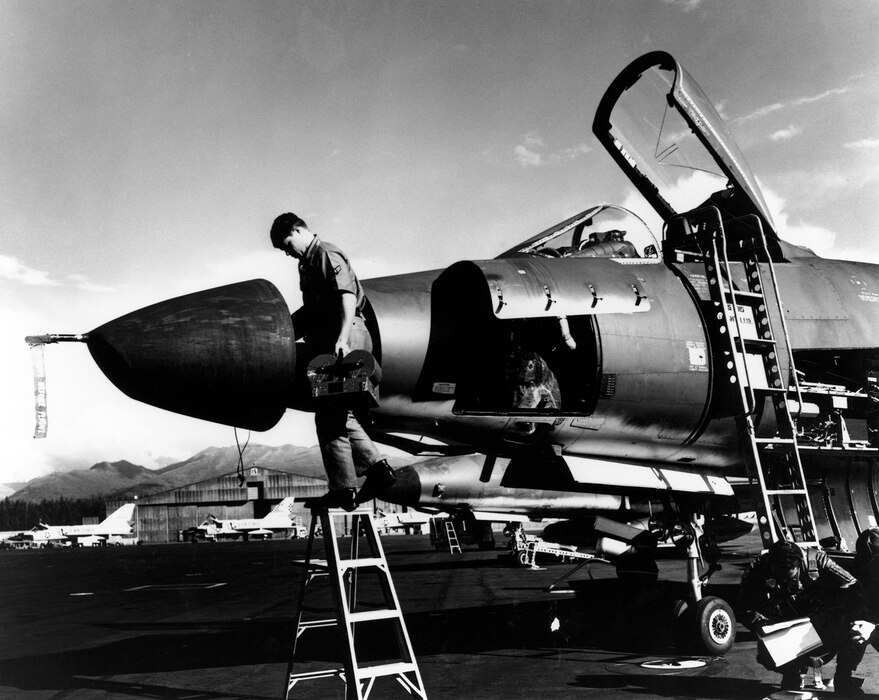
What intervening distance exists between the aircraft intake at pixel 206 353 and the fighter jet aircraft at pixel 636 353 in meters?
0.01

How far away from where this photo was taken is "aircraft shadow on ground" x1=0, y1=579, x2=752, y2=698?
7043mm

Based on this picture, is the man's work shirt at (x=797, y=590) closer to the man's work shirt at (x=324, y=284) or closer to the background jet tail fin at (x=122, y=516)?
the man's work shirt at (x=324, y=284)

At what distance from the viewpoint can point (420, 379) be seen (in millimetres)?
5504

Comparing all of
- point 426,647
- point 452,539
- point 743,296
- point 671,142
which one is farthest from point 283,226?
point 452,539

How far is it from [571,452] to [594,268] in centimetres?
161

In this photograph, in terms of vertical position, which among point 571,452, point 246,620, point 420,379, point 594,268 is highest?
point 594,268

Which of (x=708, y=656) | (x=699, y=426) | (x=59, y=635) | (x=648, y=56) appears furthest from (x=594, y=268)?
(x=59, y=635)

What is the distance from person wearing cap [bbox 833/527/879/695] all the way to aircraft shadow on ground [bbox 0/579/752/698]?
82cm

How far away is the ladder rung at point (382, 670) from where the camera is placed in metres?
4.07

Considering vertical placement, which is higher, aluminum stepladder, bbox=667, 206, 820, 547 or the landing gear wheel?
aluminum stepladder, bbox=667, 206, 820, 547

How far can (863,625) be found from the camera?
5.12 metres

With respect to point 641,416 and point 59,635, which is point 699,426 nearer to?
point 641,416

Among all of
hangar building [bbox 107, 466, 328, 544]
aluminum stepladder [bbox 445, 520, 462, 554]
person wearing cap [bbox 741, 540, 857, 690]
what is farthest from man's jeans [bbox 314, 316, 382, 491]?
hangar building [bbox 107, 466, 328, 544]

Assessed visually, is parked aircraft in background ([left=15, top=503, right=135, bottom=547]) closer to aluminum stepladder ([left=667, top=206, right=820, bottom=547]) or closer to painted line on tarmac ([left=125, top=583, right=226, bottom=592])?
painted line on tarmac ([left=125, top=583, right=226, bottom=592])
